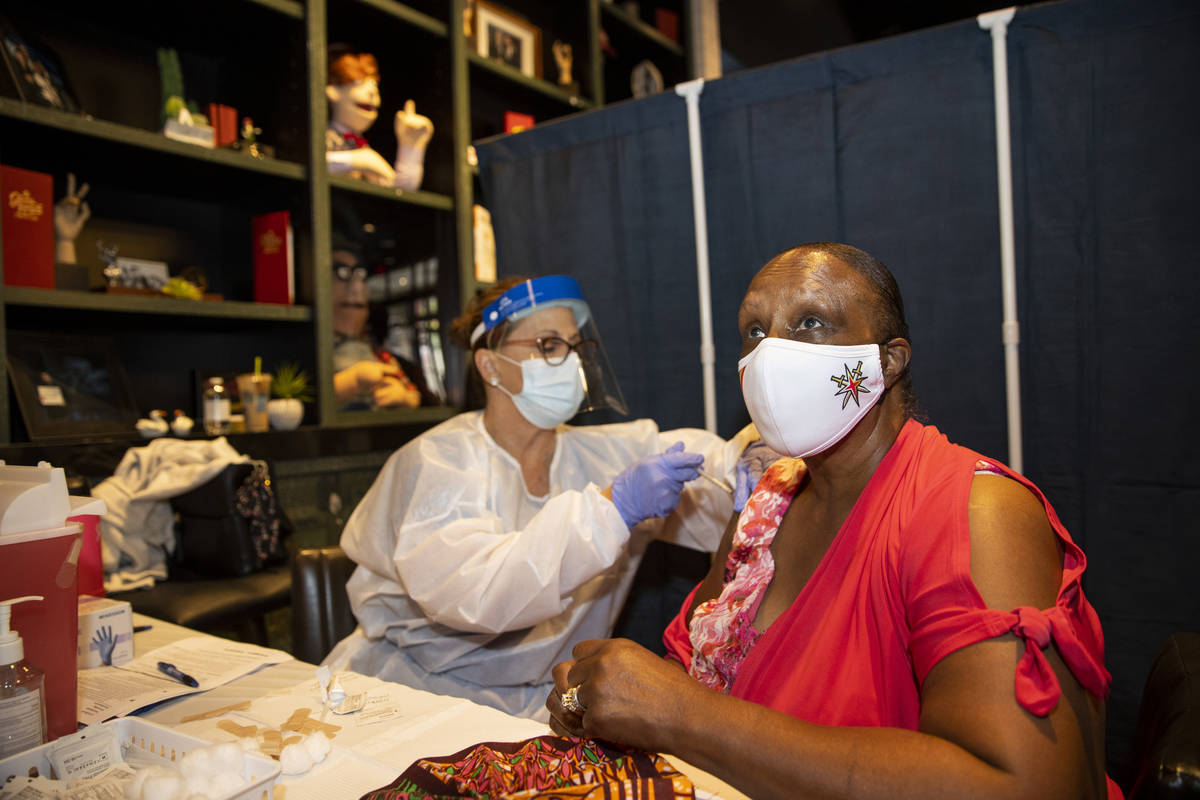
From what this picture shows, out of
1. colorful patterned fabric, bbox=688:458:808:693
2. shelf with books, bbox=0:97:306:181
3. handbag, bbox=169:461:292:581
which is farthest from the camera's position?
handbag, bbox=169:461:292:581

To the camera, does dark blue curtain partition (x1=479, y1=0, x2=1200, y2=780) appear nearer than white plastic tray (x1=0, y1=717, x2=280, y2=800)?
No

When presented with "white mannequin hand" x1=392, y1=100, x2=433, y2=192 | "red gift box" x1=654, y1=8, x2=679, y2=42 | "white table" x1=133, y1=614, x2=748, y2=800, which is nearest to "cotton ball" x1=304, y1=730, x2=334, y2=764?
"white table" x1=133, y1=614, x2=748, y2=800

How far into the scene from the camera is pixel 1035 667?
2.41 ft

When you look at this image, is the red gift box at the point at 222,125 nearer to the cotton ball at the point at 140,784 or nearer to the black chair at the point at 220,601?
the black chair at the point at 220,601

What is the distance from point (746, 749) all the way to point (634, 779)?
13 centimetres

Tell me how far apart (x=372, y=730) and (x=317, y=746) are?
11 centimetres

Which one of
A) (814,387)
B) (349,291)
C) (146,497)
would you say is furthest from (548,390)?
(349,291)

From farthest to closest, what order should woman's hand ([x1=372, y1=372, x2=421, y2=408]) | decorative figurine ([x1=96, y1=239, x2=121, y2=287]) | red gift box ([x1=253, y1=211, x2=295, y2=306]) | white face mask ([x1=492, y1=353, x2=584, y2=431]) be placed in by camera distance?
woman's hand ([x1=372, y1=372, x2=421, y2=408]) < red gift box ([x1=253, y1=211, x2=295, y2=306]) < decorative figurine ([x1=96, y1=239, x2=121, y2=287]) < white face mask ([x1=492, y1=353, x2=584, y2=431])

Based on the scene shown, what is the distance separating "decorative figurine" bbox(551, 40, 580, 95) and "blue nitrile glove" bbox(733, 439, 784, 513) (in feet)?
9.97

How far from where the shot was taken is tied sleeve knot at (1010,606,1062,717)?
71cm

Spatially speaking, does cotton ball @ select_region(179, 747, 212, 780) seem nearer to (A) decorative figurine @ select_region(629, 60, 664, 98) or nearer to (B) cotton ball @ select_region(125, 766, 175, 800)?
(B) cotton ball @ select_region(125, 766, 175, 800)

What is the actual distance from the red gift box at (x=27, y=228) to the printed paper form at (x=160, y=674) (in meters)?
1.44

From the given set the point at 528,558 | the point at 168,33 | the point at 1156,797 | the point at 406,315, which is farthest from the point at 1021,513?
the point at 168,33

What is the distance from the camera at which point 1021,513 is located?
870mm
